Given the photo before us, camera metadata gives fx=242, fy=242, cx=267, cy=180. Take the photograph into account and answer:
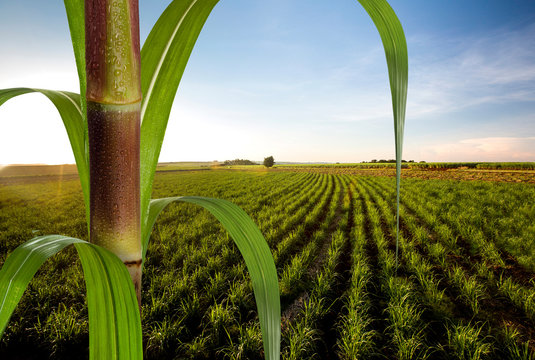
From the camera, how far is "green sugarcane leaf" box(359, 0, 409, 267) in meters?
0.23

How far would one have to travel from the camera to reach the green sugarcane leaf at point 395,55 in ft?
0.76

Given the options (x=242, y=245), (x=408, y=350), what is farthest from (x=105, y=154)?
(x=408, y=350)

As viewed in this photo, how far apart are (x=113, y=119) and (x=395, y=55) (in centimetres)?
30

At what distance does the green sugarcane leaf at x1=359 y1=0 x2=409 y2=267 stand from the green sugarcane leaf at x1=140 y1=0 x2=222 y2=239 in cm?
22

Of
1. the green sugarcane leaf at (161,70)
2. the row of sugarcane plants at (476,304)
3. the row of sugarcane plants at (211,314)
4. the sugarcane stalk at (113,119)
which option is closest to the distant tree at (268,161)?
the row of sugarcane plants at (476,304)

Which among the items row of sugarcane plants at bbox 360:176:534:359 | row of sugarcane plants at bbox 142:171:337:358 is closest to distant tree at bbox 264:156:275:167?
row of sugarcane plants at bbox 360:176:534:359

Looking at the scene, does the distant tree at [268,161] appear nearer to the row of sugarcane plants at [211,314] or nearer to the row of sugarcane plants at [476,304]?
the row of sugarcane plants at [476,304]

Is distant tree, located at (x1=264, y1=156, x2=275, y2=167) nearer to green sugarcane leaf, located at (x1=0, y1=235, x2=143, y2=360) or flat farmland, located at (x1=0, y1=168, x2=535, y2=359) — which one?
flat farmland, located at (x1=0, y1=168, x2=535, y2=359)

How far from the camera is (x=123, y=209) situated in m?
0.25

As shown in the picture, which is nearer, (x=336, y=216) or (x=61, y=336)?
(x=61, y=336)

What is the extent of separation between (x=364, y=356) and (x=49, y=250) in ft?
9.97

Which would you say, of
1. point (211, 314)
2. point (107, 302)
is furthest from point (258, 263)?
point (211, 314)

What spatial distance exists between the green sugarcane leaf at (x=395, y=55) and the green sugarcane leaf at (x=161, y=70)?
0.22 meters

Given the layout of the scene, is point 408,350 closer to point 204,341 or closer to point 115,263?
point 204,341
